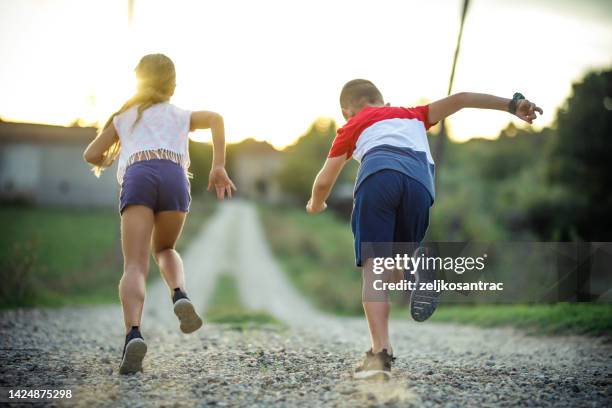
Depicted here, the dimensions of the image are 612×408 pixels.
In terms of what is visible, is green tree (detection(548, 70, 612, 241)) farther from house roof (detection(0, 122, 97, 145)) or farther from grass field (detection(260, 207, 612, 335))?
house roof (detection(0, 122, 97, 145))

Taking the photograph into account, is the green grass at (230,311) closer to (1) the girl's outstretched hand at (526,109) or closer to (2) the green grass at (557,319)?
(2) the green grass at (557,319)

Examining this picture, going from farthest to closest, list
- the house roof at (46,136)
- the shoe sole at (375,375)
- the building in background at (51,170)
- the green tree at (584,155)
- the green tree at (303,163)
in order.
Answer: the green tree at (303,163) < the house roof at (46,136) < the building in background at (51,170) < the green tree at (584,155) < the shoe sole at (375,375)

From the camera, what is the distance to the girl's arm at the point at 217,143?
143 inches

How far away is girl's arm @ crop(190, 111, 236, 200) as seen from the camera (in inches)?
143

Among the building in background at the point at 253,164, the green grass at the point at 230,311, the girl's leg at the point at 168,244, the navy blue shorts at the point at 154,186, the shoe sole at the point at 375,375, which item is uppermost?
the building in background at the point at 253,164

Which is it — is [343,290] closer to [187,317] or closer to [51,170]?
[187,317]

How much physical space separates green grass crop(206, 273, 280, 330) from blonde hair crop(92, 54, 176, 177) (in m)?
3.14

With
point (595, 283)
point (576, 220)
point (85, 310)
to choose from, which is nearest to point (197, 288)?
point (85, 310)

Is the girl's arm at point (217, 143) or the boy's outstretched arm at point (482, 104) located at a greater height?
the boy's outstretched arm at point (482, 104)

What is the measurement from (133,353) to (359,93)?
2.04 m

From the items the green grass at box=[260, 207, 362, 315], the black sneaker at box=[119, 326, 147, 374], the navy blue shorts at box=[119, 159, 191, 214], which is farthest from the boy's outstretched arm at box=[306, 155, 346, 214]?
the green grass at box=[260, 207, 362, 315]

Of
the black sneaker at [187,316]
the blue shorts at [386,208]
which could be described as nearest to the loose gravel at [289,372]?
the black sneaker at [187,316]

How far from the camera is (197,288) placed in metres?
16.3

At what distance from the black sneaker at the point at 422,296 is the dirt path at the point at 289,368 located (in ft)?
1.20
